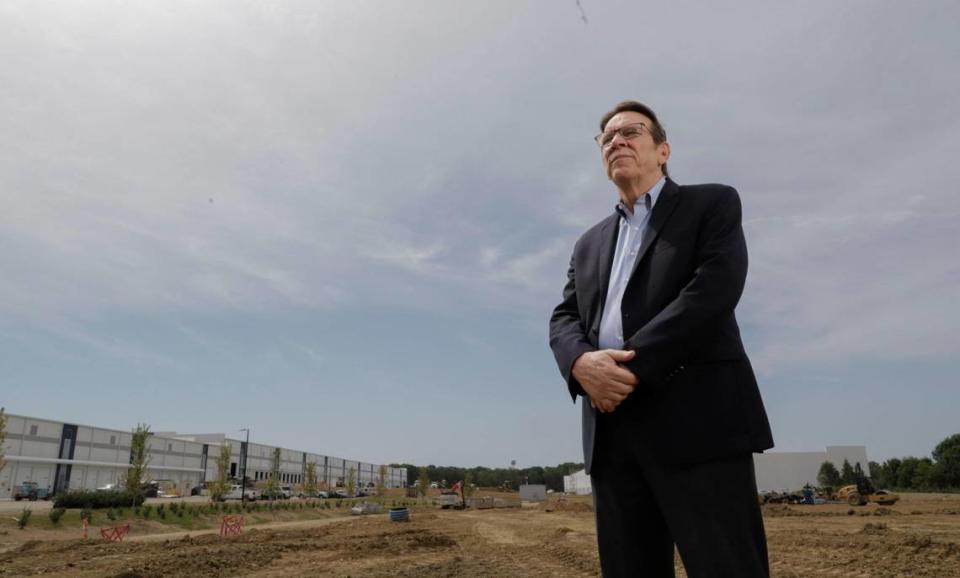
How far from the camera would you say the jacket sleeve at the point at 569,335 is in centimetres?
183

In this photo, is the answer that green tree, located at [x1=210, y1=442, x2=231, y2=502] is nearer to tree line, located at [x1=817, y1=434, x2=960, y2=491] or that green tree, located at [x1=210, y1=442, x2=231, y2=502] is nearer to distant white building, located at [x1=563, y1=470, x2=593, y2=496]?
distant white building, located at [x1=563, y1=470, x2=593, y2=496]

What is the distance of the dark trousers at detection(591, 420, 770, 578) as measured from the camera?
57.3 inches

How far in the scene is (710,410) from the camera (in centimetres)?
156

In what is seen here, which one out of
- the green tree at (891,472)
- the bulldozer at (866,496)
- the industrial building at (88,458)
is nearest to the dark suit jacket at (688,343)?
the bulldozer at (866,496)

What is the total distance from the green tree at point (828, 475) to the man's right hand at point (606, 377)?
76.5m

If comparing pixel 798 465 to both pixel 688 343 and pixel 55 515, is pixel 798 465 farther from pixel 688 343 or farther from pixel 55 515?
pixel 688 343

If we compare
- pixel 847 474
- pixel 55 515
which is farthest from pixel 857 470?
pixel 55 515

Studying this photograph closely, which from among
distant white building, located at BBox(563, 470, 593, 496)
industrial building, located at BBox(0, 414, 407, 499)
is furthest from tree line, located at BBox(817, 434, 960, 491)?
industrial building, located at BBox(0, 414, 407, 499)

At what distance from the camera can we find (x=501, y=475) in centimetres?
13125

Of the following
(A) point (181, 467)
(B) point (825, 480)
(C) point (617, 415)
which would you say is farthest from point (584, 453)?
(A) point (181, 467)

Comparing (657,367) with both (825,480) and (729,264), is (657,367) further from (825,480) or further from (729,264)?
(825,480)

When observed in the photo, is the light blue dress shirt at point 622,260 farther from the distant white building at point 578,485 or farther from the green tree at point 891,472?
the distant white building at point 578,485

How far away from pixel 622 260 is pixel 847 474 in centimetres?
7800

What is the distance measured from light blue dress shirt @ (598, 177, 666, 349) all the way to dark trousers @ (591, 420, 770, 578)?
33 cm
